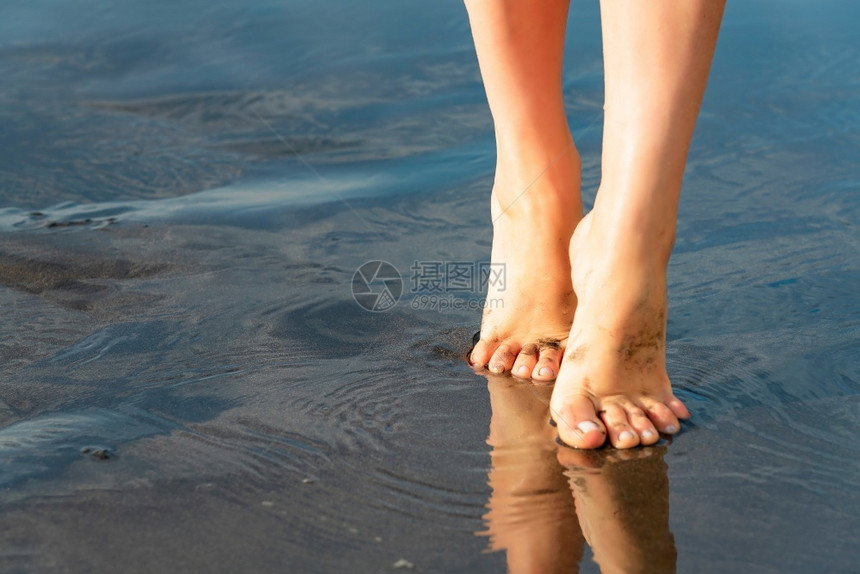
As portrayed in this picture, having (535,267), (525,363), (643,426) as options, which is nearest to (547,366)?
(525,363)

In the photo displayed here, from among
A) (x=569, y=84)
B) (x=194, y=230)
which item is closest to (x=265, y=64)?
(x=569, y=84)

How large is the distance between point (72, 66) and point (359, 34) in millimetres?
1277

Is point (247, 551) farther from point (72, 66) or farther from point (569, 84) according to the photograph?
point (72, 66)

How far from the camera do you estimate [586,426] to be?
131 centimetres

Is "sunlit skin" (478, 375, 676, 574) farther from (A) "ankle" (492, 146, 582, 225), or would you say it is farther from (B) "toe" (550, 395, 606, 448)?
(A) "ankle" (492, 146, 582, 225)

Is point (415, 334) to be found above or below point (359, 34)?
below

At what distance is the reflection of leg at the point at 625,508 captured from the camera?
102 cm

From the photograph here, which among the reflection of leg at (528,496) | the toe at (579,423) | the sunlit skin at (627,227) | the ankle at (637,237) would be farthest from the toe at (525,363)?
the ankle at (637,237)

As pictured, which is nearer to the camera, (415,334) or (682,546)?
(682,546)

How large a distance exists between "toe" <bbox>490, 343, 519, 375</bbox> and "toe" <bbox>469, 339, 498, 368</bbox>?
2 centimetres

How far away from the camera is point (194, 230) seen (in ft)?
7.70

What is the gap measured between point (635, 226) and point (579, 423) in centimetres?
31

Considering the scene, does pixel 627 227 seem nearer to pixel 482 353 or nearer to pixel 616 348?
pixel 616 348

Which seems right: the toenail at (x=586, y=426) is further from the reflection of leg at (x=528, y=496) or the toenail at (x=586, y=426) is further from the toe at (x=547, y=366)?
the toe at (x=547, y=366)
